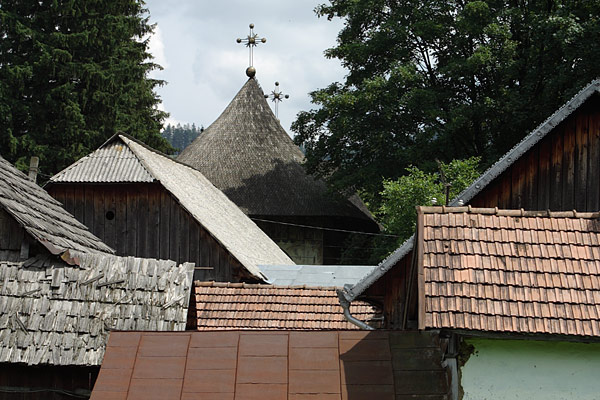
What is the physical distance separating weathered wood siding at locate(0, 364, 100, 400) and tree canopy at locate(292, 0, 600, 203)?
1724 centimetres

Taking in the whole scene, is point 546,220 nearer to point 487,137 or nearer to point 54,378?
point 54,378

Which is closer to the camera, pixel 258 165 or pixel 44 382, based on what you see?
pixel 44 382

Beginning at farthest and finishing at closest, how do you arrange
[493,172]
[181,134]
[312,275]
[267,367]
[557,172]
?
1. [181,134]
2. [312,275]
3. [557,172]
4. [493,172]
5. [267,367]

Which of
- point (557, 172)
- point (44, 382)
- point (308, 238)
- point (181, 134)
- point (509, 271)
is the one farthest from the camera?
point (181, 134)

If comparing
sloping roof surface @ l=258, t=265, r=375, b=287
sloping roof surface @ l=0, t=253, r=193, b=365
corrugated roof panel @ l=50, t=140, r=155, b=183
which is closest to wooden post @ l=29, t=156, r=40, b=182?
corrugated roof panel @ l=50, t=140, r=155, b=183

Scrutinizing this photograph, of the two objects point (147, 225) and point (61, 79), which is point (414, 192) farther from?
point (61, 79)

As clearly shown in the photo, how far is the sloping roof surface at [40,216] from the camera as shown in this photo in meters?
8.92

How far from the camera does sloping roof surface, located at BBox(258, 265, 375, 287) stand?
1619 cm

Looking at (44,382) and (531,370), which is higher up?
(531,370)

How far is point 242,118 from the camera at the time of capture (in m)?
31.0

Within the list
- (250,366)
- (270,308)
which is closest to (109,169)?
(270,308)

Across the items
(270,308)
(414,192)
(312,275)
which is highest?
(414,192)

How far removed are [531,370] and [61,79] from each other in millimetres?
23328

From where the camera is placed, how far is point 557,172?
970cm
